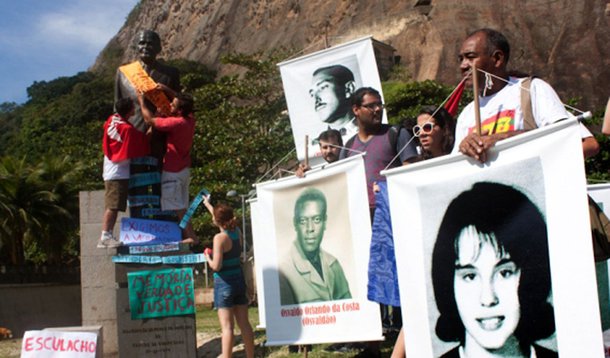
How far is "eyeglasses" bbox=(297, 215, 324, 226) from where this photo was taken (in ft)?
20.4

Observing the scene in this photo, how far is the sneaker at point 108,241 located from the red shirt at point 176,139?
799 millimetres

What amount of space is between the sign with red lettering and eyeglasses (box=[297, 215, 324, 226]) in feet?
5.94

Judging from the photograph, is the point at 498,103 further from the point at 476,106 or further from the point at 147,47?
the point at 147,47

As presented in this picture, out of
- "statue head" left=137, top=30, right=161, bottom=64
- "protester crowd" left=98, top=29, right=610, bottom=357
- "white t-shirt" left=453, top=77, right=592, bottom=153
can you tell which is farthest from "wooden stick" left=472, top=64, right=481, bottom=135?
"statue head" left=137, top=30, right=161, bottom=64

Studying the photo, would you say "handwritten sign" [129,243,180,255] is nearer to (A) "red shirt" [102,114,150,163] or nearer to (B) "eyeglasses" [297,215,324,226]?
(A) "red shirt" [102,114,150,163]

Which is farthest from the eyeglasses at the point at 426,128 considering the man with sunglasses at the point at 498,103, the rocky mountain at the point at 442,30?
the rocky mountain at the point at 442,30

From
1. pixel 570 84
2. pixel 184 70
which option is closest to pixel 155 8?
pixel 184 70

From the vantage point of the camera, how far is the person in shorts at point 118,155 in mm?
7227

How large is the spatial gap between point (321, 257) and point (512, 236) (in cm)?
243

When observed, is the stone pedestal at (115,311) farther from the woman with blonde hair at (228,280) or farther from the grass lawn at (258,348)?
the grass lawn at (258,348)

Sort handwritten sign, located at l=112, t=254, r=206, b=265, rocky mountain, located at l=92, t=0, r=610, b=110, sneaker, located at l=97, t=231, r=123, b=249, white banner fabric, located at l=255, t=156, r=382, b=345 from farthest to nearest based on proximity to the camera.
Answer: rocky mountain, located at l=92, t=0, r=610, b=110, sneaker, located at l=97, t=231, r=123, b=249, handwritten sign, located at l=112, t=254, r=206, b=265, white banner fabric, located at l=255, t=156, r=382, b=345

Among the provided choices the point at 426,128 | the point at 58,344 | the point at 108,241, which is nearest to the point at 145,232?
the point at 108,241

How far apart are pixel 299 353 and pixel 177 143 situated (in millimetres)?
2236

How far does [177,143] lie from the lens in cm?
743
